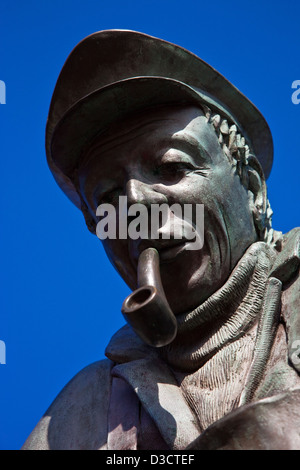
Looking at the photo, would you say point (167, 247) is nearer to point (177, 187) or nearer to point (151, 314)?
point (177, 187)

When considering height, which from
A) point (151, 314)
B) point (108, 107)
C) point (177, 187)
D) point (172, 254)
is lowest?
point (151, 314)

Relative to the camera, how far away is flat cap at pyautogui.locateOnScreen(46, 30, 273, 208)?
4039 mm

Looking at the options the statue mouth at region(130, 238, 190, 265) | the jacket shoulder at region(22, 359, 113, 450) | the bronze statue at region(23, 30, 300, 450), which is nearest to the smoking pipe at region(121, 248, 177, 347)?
the bronze statue at region(23, 30, 300, 450)

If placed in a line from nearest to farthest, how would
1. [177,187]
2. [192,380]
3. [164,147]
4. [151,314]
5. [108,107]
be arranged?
[151,314] → [192,380] → [177,187] → [164,147] → [108,107]

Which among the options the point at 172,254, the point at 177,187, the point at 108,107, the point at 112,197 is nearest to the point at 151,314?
the point at 172,254

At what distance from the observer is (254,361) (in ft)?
11.5

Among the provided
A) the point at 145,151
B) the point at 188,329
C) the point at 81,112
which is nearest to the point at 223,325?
the point at 188,329

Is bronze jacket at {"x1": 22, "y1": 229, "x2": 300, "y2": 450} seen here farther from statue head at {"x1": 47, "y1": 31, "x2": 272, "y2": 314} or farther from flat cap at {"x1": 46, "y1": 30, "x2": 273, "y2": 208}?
flat cap at {"x1": 46, "y1": 30, "x2": 273, "y2": 208}

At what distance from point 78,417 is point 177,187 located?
1.13 meters

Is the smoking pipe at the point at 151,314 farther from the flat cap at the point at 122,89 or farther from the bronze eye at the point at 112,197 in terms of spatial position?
the flat cap at the point at 122,89

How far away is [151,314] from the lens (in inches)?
131

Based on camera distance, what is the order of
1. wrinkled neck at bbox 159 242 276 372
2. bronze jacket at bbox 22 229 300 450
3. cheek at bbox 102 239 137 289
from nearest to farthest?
bronze jacket at bbox 22 229 300 450 → wrinkled neck at bbox 159 242 276 372 → cheek at bbox 102 239 137 289

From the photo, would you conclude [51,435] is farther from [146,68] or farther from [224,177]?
[146,68]
